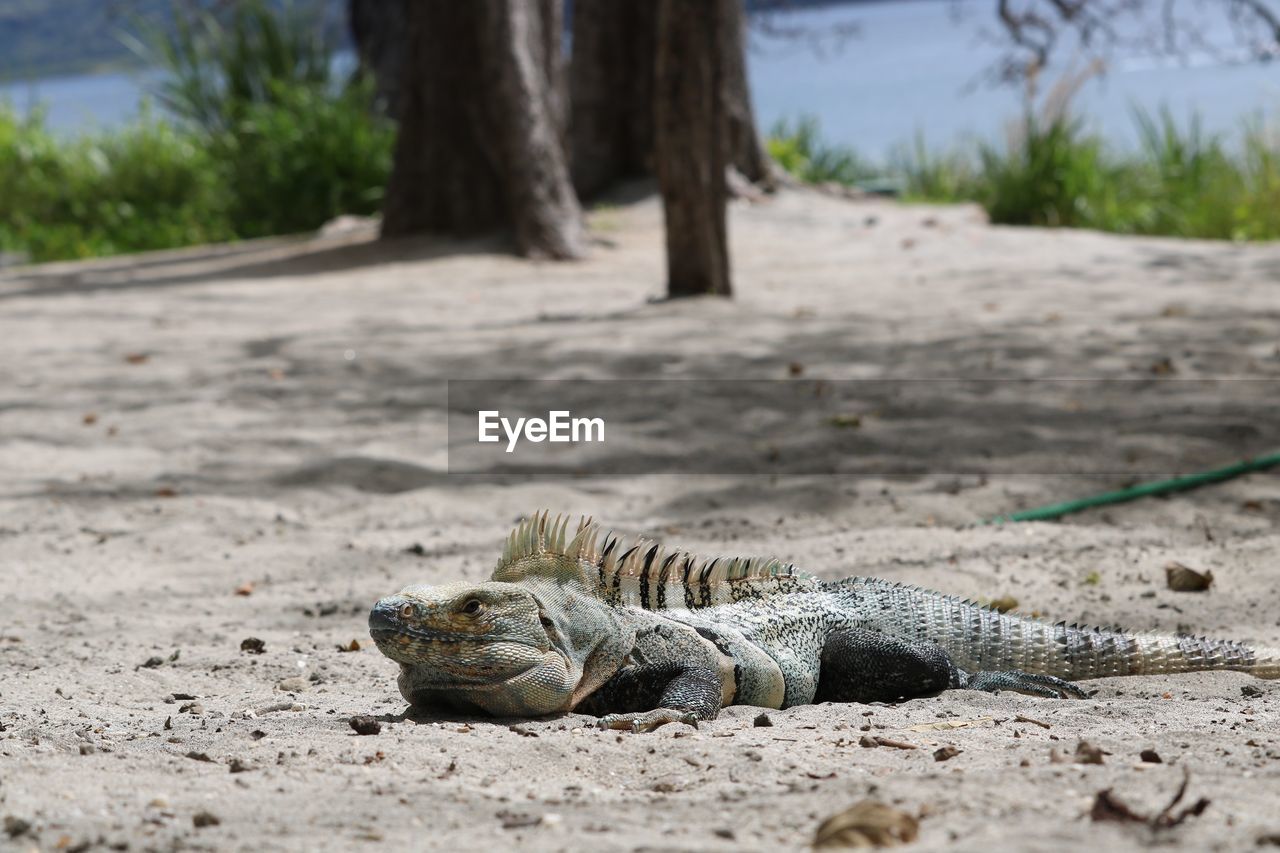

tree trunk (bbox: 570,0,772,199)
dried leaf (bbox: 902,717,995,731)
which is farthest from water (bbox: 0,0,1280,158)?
dried leaf (bbox: 902,717,995,731)

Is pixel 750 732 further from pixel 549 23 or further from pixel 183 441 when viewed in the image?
pixel 549 23

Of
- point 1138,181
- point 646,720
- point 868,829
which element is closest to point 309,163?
point 1138,181

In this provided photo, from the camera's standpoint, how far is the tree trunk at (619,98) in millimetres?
15195

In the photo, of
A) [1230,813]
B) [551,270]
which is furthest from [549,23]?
[1230,813]

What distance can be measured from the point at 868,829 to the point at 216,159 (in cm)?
1604

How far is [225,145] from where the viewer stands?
55.1ft

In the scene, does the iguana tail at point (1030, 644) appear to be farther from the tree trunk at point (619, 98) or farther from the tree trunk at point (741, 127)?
the tree trunk at point (741, 127)

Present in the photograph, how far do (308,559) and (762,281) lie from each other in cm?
661

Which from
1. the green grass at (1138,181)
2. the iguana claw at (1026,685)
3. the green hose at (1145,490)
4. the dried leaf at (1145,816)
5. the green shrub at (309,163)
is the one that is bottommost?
the iguana claw at (1026,685)

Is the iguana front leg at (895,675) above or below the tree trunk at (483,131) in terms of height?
below

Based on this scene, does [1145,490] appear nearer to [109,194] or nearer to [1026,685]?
[1026,685]

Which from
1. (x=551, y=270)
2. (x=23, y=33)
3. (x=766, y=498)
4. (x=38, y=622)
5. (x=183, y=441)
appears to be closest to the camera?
(x=38, y=622)

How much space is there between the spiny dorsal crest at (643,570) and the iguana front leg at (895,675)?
257 mm

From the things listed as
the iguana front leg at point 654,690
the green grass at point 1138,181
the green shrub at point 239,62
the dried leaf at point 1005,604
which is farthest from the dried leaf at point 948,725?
the green shrub at point 239,62
